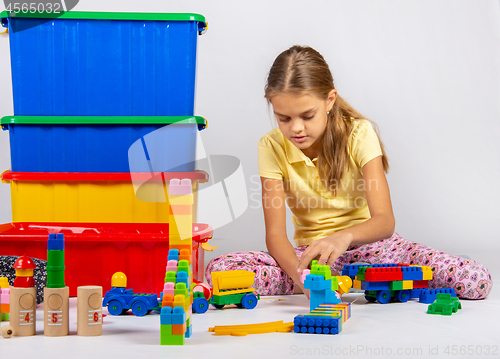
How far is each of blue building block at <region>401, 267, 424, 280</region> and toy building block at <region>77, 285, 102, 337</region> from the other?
0.61 meters

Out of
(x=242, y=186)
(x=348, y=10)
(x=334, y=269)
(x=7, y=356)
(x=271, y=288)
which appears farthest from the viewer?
(x=348, y=10)

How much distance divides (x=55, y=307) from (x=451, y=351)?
545 mm

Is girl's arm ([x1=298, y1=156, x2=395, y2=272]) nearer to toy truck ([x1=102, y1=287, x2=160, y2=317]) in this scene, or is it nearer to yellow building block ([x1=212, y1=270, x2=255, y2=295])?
yellow building block ([x1=212, y1=270, x2=255, y2=295])

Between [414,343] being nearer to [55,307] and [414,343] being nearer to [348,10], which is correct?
[55,307]

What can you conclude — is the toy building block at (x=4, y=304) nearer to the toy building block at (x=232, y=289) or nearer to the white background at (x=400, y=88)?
the toy building block at (x=232, y=289)

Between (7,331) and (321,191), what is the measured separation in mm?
806

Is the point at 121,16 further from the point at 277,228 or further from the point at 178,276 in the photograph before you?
the point at 178,276

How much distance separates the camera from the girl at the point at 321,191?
3.90ft

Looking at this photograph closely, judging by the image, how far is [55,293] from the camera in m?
0.78

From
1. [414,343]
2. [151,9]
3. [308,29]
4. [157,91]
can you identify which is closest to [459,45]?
[308,29]

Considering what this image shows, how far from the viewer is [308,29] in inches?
84.2

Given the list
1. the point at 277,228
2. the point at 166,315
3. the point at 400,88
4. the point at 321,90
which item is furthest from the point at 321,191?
the point at 400,88

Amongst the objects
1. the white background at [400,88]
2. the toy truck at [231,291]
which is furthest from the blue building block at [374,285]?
the white background at [400,88]

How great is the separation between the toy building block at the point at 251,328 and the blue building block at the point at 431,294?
1.28ft
